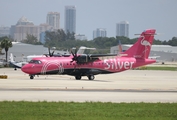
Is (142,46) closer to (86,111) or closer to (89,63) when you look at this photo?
(89,63)

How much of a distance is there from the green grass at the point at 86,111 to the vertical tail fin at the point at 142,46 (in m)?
28.4

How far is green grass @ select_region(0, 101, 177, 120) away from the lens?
21453 mm

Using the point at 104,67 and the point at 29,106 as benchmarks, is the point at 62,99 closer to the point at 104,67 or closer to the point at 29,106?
the point at 29,106

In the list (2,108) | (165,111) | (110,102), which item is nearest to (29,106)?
(2,108)

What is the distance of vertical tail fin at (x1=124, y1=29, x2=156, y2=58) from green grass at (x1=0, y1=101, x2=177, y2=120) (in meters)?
28.4

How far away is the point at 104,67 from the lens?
178 feet

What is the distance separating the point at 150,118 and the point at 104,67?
32.6 meters

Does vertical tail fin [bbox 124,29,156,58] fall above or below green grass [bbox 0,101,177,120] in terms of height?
above

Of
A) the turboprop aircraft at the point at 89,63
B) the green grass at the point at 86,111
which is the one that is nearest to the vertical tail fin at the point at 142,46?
the turboprop aircraft at the point at 89,63

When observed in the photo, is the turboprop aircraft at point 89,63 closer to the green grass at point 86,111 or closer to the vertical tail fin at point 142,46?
the vertical tail fin at point 142,46

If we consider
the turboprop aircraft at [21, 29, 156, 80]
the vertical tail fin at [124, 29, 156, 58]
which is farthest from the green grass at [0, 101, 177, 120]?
the vertical tail fin at [124, 29, 156, 58]

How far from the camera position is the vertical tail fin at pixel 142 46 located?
55031 mm

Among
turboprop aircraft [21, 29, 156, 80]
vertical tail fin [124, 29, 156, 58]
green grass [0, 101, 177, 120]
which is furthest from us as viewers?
vertical tail fin [124, 29, 156, 58]

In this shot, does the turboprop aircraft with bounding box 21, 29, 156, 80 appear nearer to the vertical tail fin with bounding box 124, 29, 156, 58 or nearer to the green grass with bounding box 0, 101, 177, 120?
the vertical tail fin with bounding box 124, 29, 156, 58
